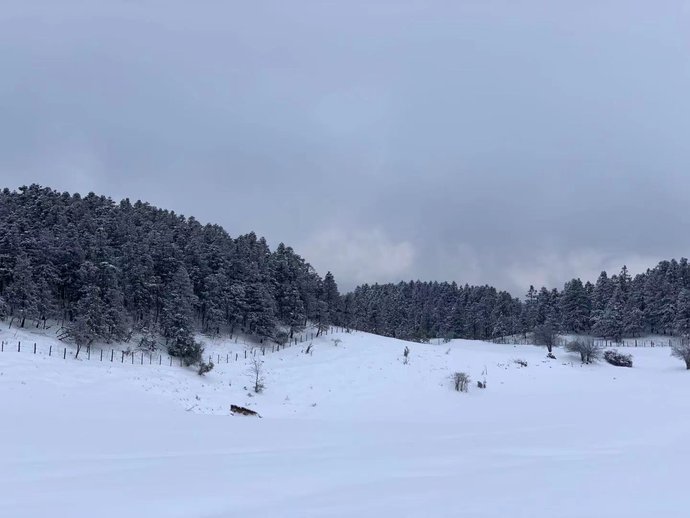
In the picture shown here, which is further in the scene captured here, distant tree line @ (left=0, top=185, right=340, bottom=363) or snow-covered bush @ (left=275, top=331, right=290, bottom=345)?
snow-covered bush @ (left=275, top=331, right=290, bottom=345)

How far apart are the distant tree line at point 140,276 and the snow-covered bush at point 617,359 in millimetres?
32447

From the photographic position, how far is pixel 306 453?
12.3m

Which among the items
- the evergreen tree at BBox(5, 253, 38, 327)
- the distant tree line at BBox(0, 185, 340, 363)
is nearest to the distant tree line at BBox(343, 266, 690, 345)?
the distant tree line at BBox(0, 185, 340, 363)

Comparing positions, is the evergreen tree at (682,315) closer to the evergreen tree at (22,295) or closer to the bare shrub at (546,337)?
the bare shrub at (546,337)

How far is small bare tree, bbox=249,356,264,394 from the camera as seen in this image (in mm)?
36125

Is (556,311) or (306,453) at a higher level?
(556,311)

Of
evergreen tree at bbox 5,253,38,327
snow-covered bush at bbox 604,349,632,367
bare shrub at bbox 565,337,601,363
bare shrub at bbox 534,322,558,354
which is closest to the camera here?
evergreen tree at bbox 5,253,38,327

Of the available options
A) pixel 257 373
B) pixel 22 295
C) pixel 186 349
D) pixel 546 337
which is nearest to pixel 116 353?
pixel 186 349

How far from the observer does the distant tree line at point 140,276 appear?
4038cm

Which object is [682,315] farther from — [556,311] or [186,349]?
[186,349]

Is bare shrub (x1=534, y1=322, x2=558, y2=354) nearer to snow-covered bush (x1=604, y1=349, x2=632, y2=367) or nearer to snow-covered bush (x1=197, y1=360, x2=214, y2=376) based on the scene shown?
snow-covered bush (x1=604, y1=349, x2=632, y2=367)

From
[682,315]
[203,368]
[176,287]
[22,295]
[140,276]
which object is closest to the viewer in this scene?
[203,368]

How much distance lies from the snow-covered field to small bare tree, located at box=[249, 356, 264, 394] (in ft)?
5.38

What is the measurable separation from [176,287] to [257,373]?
50.4 ft
